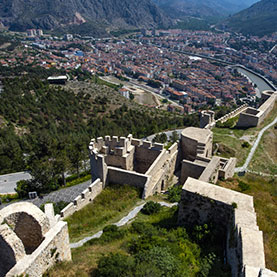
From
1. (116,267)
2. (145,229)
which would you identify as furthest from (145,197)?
(116,267)

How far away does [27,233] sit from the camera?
916 cm

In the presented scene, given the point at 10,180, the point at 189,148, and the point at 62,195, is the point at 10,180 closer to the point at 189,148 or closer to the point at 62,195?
the point at 62,195

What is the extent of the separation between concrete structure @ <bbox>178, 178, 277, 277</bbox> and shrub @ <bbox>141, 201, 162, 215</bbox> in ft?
11.2

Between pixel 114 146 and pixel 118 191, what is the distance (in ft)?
12.8

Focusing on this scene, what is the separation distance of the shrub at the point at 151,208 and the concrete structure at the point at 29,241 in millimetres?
5885

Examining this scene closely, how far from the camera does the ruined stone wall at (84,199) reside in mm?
15537

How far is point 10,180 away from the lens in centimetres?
3216

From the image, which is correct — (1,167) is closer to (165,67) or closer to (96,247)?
(96,247)

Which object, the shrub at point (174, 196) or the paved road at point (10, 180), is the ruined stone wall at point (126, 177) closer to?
the shrub at point (174, 196)

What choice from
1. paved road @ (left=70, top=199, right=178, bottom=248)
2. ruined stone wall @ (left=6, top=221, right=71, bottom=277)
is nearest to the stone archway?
ruined stone wall @ (left=6, top=221, right=71, bottom=277)

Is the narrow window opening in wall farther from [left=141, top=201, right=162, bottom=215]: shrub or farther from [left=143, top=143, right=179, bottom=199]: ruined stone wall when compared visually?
[left=143, top=143, right=179, bottom=199]: ruined stone wall

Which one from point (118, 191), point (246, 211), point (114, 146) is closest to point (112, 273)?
point (246, 211)

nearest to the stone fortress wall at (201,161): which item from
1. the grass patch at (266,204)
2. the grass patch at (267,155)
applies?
the grass patch at (266,204)

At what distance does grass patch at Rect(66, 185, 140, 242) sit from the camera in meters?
14.5
